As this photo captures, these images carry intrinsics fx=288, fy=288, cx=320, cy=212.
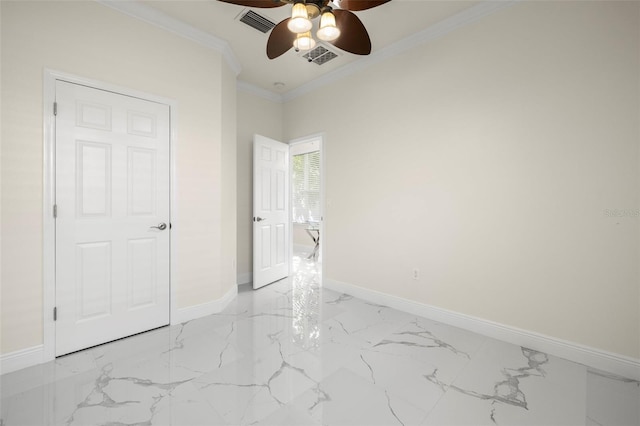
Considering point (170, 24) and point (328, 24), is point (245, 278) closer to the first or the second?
point (170, 24)

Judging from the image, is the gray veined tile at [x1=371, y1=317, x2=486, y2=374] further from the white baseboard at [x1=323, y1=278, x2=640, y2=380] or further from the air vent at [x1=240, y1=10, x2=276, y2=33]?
the air vent at [x1=240, y1=10, x2=276, y2=33]

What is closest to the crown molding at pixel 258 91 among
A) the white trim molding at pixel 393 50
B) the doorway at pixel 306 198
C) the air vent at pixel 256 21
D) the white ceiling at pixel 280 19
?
the white trim molding at pixel 393 50

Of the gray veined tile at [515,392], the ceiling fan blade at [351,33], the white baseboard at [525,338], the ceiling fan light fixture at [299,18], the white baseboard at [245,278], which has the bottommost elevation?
the gray veined tile at [515,392]

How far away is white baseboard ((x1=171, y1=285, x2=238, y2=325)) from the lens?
2732mm

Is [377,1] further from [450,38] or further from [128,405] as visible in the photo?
[128,405]

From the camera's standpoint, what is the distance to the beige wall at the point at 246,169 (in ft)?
12.9

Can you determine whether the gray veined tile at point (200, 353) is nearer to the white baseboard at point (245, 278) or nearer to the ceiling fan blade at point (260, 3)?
the white baseboard at point (245, 278)

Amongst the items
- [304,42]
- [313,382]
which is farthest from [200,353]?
[304,42]

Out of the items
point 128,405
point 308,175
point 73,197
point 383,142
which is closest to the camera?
point 128,405

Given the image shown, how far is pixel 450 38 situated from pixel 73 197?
347 centimetres

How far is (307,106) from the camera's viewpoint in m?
4.03

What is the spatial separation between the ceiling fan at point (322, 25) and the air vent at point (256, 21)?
628 mm

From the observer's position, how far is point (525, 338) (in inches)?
90.5

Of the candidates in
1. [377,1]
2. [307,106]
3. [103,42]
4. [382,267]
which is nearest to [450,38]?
[377,1]
